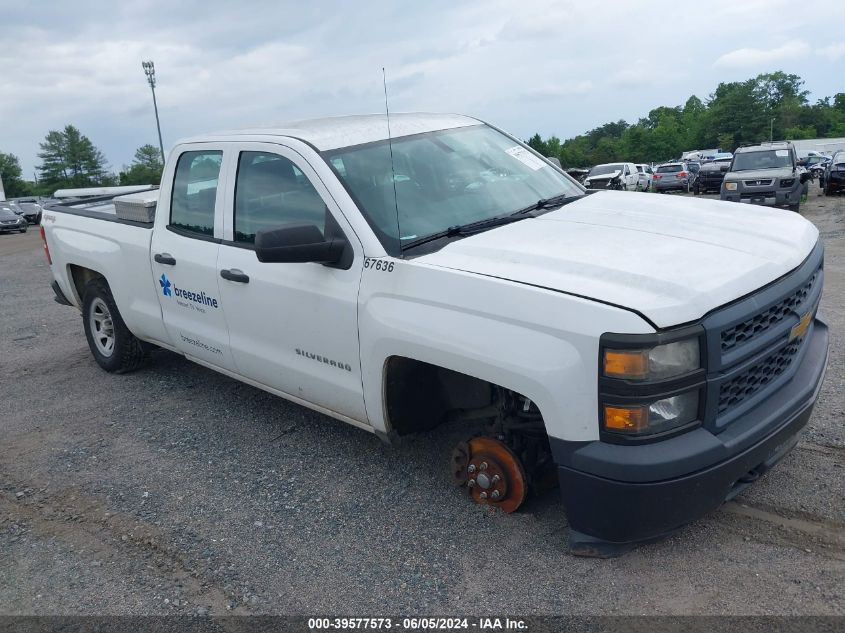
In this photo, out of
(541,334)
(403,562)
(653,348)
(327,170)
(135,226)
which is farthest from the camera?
(135,226)

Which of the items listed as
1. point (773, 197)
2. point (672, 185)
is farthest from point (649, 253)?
point (672, 185)

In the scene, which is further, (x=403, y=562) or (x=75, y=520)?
(x=75, y=520)

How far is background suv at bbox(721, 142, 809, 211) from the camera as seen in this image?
56.1 feet

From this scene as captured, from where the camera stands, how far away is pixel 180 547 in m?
3.54

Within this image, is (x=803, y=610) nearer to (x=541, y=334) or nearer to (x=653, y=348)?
(x=653, y=348)

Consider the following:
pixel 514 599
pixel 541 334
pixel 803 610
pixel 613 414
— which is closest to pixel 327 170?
pixel 541 334

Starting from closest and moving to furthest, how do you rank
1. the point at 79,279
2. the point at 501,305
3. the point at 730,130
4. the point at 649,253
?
the point at 501,305 → the point at 649,253 → the point at 79,279 → the point at 730,130

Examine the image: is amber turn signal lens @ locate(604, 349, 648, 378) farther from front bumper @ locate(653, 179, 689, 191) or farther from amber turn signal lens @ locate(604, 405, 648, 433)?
front bumper @ locate(653, 179, 689, 191)

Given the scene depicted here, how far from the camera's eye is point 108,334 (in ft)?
20.3

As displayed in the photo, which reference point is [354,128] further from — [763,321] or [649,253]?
[763,321]

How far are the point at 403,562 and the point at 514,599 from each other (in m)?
0.55

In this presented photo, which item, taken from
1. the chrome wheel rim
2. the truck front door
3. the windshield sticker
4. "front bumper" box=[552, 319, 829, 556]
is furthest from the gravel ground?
the windshield sticker

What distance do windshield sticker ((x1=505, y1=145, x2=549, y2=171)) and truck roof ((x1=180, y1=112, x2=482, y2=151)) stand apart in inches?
13.9

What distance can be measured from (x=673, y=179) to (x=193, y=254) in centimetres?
3449
